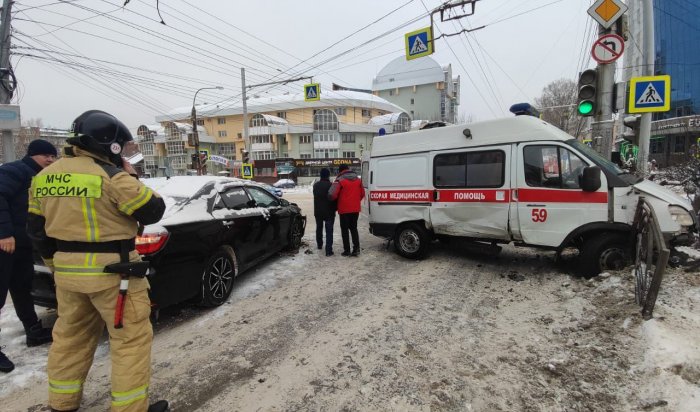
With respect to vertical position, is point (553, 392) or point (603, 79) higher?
point (603, 79)

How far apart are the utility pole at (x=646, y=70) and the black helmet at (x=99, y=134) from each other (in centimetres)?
1051

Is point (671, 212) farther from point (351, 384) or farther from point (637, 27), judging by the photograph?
point (637, 27)

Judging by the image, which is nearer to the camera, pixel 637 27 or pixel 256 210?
pixel 256 210

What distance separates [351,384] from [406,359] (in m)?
0.60

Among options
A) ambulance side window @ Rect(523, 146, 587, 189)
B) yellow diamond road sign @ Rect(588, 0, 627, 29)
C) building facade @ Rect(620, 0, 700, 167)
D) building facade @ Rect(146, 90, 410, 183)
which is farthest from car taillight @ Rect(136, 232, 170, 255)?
building facade @ Rect(146, 90, 410, 183)

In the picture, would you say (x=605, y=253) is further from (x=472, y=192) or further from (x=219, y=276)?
(x=219, y=276)

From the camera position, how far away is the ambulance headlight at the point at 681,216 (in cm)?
443

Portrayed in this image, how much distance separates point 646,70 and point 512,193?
7290 millimetres

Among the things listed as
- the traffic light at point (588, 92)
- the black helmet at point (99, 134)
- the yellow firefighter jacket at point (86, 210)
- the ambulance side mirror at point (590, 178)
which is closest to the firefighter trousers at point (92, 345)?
the yellow firefighter jacket at point (86, 210)

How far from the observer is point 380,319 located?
407 cm

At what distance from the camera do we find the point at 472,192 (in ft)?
19.2

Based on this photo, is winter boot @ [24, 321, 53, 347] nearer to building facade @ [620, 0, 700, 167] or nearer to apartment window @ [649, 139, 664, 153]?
building facade @ [620, 0, 700, 167]

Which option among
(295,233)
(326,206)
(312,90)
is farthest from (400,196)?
(312,90)

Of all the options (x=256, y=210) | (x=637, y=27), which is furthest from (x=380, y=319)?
(x=637, y=27)
